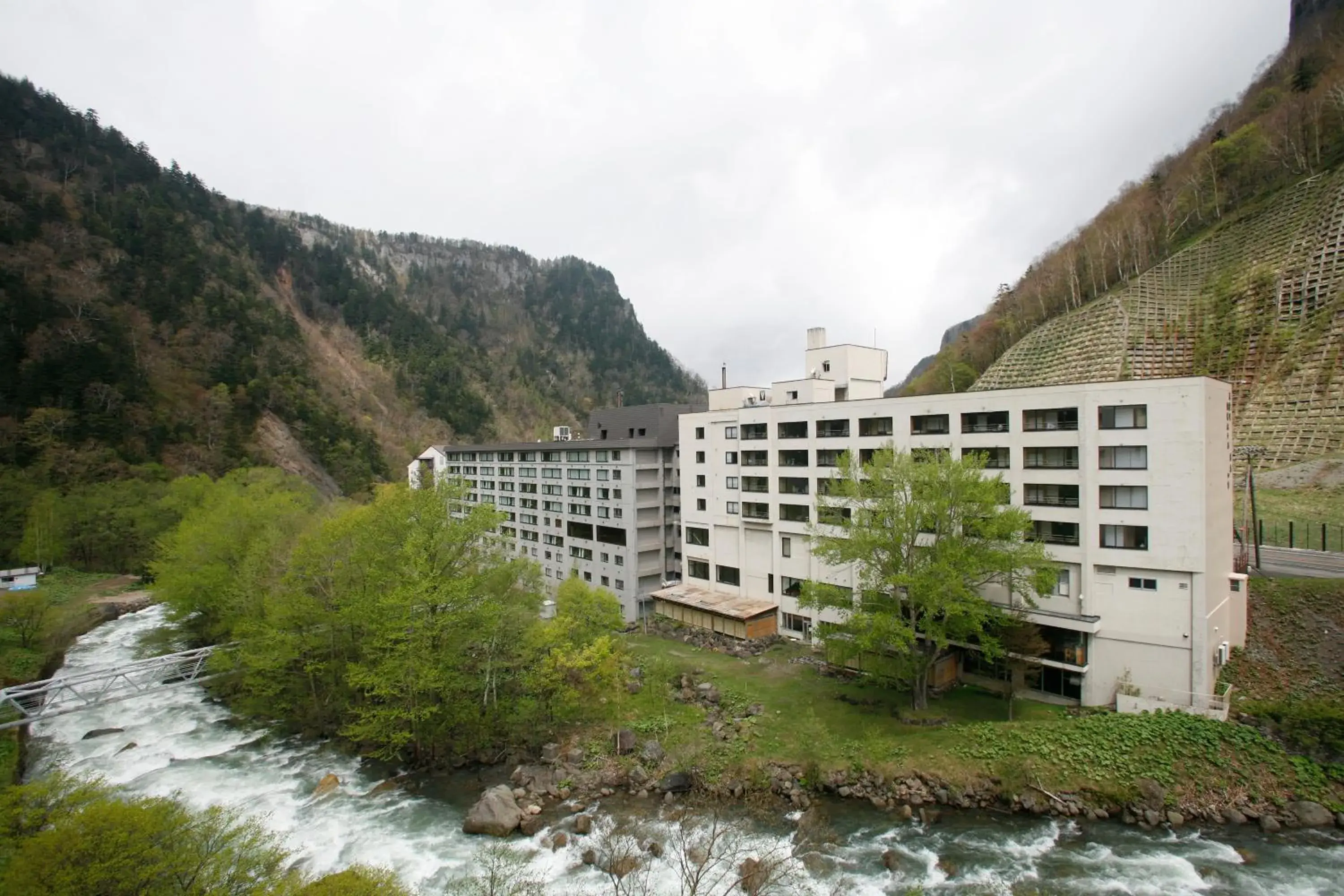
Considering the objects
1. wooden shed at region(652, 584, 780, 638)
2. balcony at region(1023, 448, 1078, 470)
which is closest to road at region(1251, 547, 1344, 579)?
balcony at region(1023, 448, 1078, 470)

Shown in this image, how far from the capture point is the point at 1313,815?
1884cm

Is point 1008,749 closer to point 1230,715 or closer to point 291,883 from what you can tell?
point 1230,715

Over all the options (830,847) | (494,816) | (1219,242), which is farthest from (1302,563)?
(1219,242)

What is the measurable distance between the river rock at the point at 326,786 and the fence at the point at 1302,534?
4489 cm

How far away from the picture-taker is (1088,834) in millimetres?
19062

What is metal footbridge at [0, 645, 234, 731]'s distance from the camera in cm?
2472

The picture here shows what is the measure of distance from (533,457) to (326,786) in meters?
33.0

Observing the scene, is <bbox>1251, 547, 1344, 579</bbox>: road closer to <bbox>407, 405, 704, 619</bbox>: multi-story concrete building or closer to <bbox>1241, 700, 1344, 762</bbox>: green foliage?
<bbox>1241, 700, 1344, 762</bbox>: green foliage

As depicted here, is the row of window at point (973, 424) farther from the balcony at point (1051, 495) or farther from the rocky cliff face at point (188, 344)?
the rocky cliff face at point (188, 344)

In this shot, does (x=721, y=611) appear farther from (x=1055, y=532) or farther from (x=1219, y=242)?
(x=1219, y=242)

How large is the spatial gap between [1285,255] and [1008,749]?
59.4m

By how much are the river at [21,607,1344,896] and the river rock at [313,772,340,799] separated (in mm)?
302

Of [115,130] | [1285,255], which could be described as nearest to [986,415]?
[1285,255]

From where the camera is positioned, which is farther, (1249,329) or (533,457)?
(533,457)
